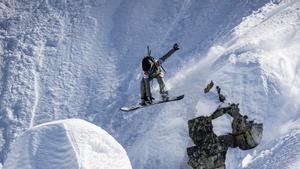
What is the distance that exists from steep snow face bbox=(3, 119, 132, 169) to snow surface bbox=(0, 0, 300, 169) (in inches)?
664

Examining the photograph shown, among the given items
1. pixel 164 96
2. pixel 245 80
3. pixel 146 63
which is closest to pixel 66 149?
pixel 164 96

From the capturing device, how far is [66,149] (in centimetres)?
2353

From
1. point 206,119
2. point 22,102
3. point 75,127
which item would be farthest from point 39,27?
point 206,119

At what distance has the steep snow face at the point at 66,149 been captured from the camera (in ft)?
74.0

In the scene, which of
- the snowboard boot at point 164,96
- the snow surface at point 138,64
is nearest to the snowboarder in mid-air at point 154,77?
the snowboard boot at point 164,96

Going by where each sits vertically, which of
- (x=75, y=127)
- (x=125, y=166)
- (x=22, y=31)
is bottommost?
(x=125, y=166)

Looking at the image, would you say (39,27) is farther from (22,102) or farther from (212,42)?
(212,42)

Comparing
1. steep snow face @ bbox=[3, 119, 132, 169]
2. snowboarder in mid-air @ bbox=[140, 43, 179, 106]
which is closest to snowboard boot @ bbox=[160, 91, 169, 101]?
snowboarder in mid-air @ bbox=[140, 43, 179, 106]

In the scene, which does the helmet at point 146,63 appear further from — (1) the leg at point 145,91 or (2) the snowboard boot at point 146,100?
(2) the snowboard boot at point 146,100

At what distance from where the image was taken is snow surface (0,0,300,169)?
4775 cm

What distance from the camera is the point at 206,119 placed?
4.07 m

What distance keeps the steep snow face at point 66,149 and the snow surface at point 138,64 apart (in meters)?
16.9

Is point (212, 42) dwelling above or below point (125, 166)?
above

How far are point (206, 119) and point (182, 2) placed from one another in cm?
5944
